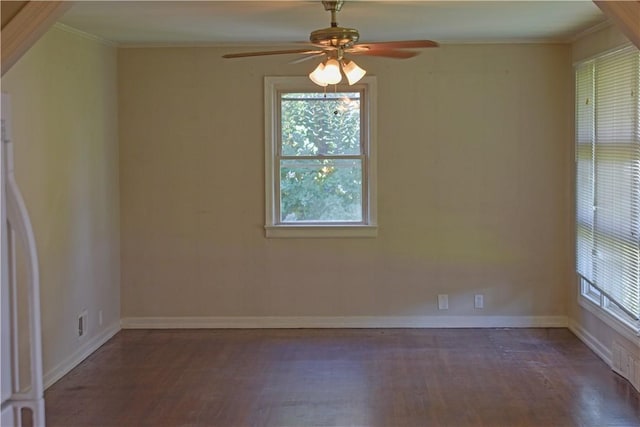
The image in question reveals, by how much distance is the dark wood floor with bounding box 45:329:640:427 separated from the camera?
4.28 metres

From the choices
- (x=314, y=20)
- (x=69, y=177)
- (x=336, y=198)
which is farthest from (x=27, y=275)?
(x=336, y=198)

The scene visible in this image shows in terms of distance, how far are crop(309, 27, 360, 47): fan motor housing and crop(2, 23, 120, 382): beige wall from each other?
190cm

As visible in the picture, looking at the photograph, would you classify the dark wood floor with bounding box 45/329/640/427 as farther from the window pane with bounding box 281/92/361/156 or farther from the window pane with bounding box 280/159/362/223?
the window pane with bounding box 281/92/361/156

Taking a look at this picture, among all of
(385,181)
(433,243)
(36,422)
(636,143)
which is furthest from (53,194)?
(636,143)

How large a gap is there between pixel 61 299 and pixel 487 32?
390 cm

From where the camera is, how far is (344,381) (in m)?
4.94

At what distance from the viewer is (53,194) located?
5.05m

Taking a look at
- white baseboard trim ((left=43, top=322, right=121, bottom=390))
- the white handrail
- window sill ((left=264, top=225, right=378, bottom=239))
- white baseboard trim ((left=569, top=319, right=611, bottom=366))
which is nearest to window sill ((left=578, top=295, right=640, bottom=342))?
white baseboard trim ((left=569, top=319, right=611, bottom=366))

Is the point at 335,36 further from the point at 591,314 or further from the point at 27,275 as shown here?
the point at 591,314

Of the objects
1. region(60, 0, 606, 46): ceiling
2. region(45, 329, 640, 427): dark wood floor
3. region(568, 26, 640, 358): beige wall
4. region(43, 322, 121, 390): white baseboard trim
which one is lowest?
region(45, 329, 640, 427): dark wood floor

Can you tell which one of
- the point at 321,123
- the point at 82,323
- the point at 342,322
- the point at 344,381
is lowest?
the point at 344,381

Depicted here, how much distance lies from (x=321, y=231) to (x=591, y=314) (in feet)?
7.71

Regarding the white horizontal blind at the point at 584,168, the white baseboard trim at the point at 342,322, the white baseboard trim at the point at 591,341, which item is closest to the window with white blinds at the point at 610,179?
the white horizontal blind at the point at 584,168

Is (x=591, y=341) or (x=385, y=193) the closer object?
(x=591, y=341)
